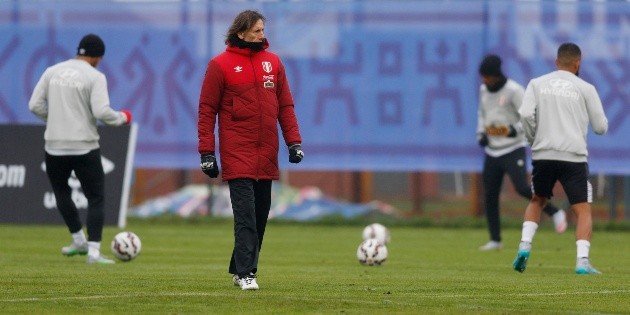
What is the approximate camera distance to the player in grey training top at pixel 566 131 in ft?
42.9

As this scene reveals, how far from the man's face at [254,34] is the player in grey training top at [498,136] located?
7.20m

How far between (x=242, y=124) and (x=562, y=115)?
3.64 metres

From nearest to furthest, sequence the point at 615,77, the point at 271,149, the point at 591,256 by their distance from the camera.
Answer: the point at 271,149 < the point at 591,256 < the point at 615,77

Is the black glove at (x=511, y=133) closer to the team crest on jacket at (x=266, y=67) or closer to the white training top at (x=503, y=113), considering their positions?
the white training top at (x=503, y=113)

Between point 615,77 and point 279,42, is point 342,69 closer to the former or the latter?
point 279,42

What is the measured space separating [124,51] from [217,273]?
1178 cm

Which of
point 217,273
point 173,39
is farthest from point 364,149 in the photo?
point 217,273

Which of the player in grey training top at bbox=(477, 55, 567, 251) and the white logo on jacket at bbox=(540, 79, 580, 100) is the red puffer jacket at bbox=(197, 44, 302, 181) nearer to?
the white logo on jacket at bbox=(540, 79, 580, 100)

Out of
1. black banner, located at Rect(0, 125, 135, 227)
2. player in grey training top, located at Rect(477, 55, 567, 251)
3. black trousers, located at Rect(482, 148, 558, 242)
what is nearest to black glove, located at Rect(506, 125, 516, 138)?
player in grey training top, located at Rect(477, 55, 567, 251)

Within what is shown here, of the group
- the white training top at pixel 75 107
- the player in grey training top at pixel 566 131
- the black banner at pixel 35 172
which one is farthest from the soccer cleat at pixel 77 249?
the black banner at pixel 35 172

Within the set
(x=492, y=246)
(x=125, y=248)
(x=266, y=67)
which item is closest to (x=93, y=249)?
(x=125, y=248)

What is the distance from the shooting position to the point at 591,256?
1653cm

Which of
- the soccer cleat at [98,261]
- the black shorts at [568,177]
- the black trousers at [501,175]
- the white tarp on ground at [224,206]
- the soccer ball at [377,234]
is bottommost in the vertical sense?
Result: the white tarp on ground at [224,206]

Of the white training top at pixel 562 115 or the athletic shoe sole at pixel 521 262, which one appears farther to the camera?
the white training top at pixel 562 115
